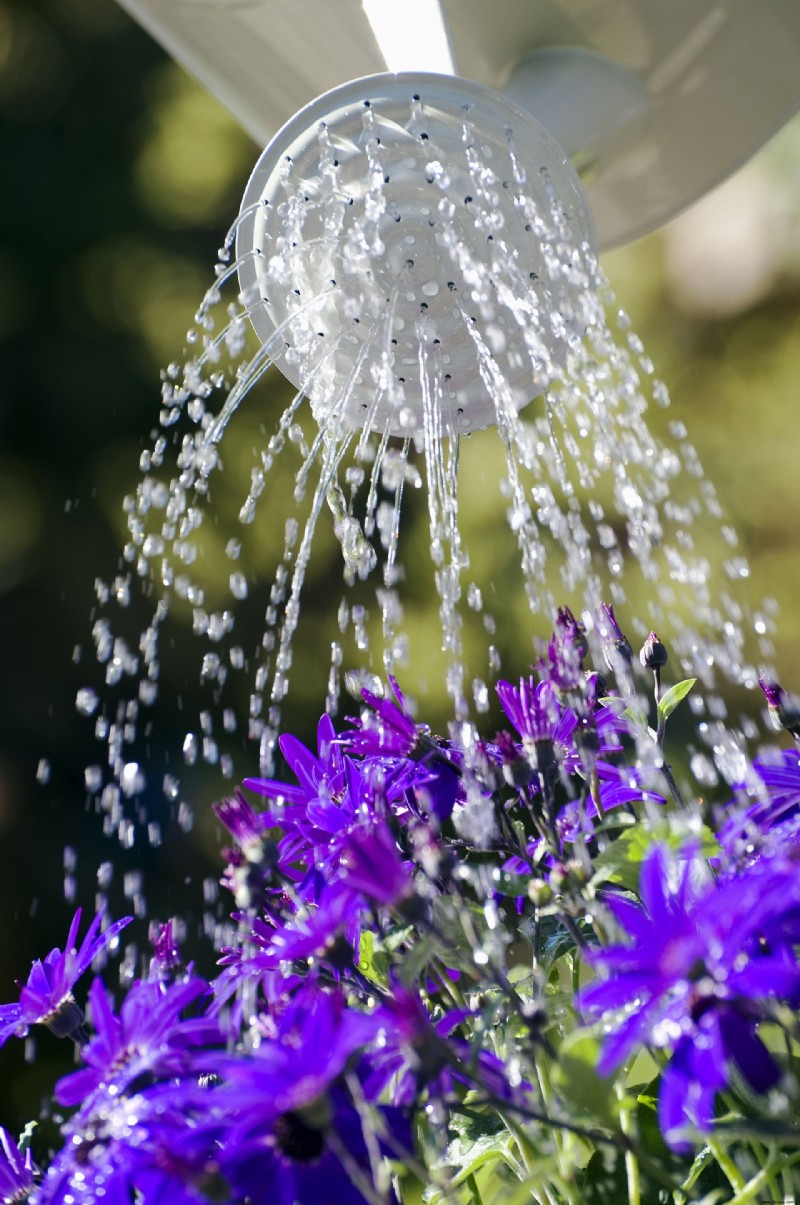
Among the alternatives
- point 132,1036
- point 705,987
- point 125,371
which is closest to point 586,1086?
point 705,987

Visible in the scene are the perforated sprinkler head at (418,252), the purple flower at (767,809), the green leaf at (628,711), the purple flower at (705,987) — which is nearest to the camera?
the purple flower at (705,987)

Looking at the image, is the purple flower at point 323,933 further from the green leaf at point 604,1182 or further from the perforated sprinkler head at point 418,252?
the perforated sprinkler head at point 418,252

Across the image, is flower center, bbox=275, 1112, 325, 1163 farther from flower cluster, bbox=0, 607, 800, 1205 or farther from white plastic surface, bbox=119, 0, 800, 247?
white plastic surface, bbox=119, 0, 800, 247

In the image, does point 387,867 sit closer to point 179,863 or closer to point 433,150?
point 433,150

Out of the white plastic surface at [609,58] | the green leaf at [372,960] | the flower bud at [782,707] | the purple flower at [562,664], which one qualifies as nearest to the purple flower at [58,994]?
the green leaf at [372,960]

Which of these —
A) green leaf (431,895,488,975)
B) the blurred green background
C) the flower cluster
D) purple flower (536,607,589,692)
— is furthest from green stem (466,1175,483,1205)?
the blurred green background

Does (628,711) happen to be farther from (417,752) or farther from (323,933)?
(323,933)
